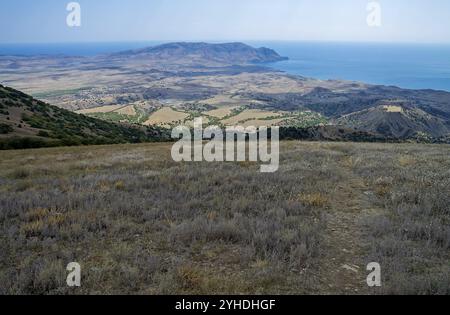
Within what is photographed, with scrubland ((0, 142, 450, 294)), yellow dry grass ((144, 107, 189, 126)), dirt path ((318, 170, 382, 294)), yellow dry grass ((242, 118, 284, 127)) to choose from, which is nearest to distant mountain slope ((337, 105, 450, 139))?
yellow dry grass ((242, 118, 284, 127))

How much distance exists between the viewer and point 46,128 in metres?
50.8

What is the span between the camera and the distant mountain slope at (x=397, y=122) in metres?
151

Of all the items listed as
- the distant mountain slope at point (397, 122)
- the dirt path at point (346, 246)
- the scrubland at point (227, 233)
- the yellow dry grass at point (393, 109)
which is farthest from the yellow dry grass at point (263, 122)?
the dirt path at point (346, 246)

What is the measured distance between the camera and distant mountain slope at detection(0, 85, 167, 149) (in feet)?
127

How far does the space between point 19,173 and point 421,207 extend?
18.4 meters

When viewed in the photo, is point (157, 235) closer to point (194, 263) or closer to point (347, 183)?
point (194, 263)

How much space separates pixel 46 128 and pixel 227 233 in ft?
160

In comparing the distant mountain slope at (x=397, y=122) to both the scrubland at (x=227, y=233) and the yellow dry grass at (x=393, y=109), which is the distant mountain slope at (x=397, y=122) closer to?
the yellow dry grass at (x=393, y=109)

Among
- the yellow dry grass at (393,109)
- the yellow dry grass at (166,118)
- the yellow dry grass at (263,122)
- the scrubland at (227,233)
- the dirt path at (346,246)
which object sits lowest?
the yellow dry grass at (263,122)

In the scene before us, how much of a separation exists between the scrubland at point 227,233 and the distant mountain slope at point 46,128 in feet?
79.6

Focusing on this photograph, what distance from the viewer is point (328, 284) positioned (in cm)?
711

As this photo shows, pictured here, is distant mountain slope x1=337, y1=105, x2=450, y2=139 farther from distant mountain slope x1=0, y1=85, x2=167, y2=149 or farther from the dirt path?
the dirt path

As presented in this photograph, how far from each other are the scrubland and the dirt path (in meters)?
0.03
